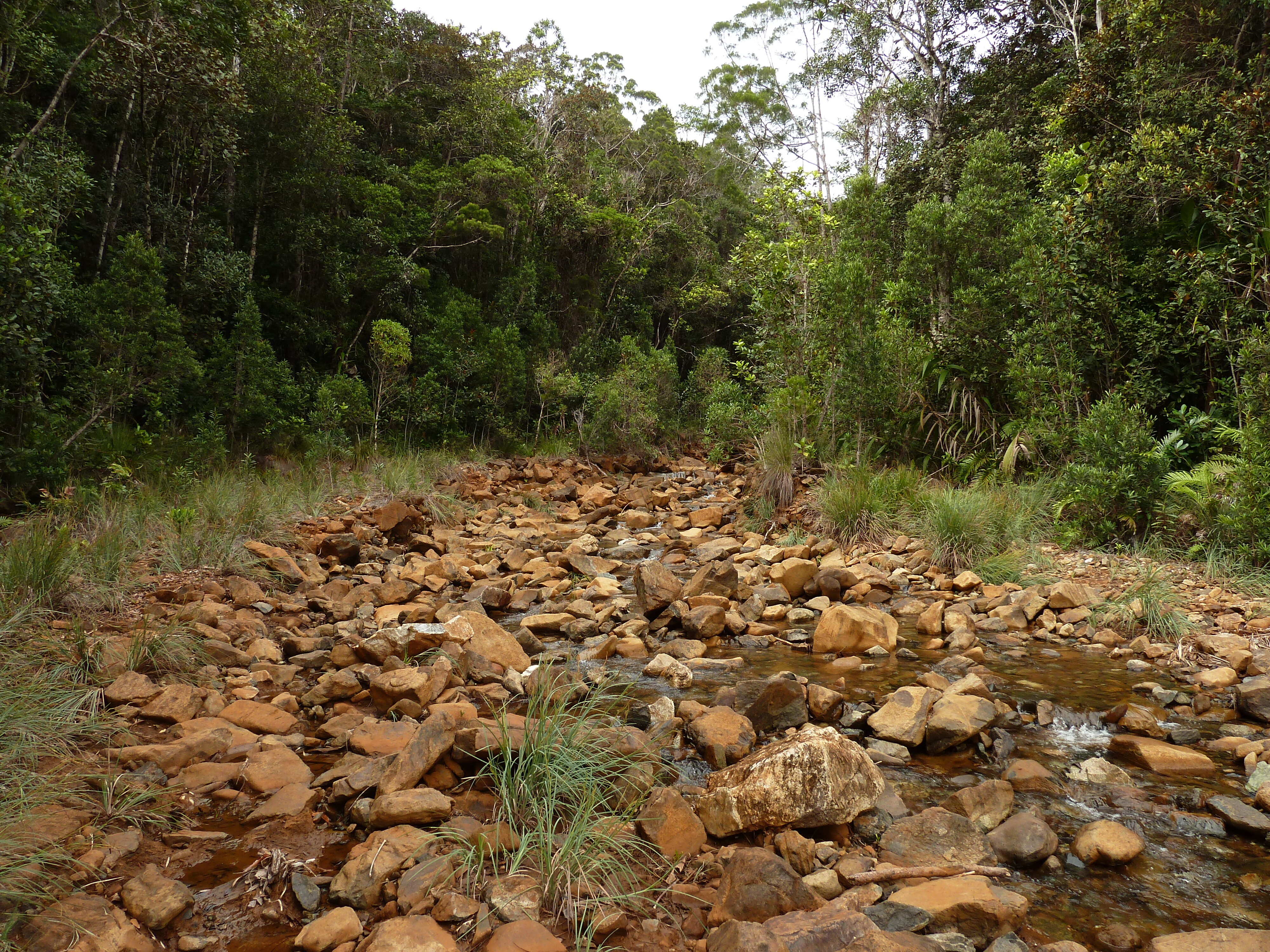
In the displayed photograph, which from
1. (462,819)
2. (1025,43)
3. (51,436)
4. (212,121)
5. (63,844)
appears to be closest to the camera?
(63,844)

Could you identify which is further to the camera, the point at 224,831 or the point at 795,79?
the point at 795,79

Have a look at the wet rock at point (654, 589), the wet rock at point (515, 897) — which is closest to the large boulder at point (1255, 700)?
the wet rock at point (654, 589)

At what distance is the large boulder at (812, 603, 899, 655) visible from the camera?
204 inches

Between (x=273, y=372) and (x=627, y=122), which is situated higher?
(x=627, y=122)

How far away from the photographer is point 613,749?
304 centimetres

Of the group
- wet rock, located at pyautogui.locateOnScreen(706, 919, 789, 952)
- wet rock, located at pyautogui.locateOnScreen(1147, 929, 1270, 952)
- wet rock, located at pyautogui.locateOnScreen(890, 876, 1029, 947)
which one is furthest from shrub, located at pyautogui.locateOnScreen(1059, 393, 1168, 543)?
wet rock, located at pyautogui.locateOnScreen(706, 919, 789, 952)

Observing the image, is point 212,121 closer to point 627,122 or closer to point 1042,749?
point 1042,749

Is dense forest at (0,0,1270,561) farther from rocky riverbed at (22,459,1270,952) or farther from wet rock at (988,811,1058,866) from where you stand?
wet rock at (988,811,1058,866)

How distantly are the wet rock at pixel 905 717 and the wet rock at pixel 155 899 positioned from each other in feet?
9.96

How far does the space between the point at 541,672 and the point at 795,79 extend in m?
23.8

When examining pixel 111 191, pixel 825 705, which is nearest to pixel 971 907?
pixel 825 705

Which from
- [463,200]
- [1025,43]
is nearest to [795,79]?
[1025,43]

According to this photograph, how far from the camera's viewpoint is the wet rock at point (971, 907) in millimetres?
2236

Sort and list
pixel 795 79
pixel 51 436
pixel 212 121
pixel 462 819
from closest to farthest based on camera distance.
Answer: pixel 462 819 < pixel 51 436 < pixel 212 121 < pixel 795 79
